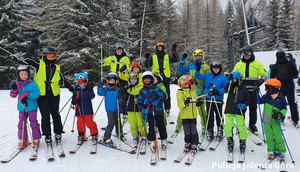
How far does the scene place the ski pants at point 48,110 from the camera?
15.3ft

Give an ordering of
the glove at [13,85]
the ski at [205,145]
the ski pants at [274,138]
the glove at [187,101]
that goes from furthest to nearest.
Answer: the ski at [205,145]
the glove at [13,85]
the glove at [187,101]
the ski pants at [274,138]

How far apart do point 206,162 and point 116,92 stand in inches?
94.8

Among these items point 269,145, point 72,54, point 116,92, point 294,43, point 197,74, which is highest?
point 294,43

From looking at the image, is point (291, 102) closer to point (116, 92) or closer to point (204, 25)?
point (116, 92)

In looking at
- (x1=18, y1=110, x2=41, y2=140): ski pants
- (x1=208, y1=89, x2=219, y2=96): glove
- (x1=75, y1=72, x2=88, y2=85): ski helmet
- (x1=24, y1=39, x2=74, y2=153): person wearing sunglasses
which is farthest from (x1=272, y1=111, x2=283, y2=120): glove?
(x1=18, y1=110, x2=41, y2=140): ski pants

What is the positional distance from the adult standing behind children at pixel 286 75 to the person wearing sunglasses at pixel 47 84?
552 cm

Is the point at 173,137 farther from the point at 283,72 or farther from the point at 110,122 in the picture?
the point at 283,72

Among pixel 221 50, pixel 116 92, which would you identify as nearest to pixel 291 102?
pixel 116 92

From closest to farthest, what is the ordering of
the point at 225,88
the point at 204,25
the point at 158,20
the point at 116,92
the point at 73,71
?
the point at 225,88
the point at 116,92
the point at 73,71
the point at 158,20
the point at 204,25

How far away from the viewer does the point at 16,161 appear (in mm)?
4098

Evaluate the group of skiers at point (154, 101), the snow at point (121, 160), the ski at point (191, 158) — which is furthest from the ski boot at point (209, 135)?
the ski at point (191, 158)

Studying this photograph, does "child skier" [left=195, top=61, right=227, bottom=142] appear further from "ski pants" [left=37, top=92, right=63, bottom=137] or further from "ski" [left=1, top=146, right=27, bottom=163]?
"ski" [left=1, top=146, right=27, bottom=163]

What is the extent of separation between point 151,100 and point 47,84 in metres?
2.24

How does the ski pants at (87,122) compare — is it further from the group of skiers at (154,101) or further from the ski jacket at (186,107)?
the ski jacket at (186,107)
